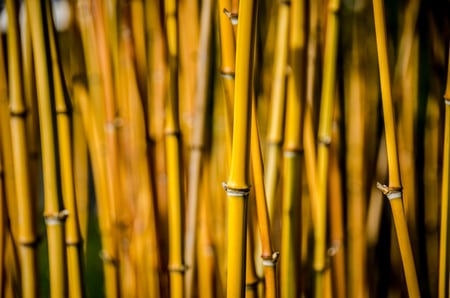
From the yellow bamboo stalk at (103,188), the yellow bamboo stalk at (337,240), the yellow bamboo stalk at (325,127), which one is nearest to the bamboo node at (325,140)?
the yellow bamboo stalk at (325,127)

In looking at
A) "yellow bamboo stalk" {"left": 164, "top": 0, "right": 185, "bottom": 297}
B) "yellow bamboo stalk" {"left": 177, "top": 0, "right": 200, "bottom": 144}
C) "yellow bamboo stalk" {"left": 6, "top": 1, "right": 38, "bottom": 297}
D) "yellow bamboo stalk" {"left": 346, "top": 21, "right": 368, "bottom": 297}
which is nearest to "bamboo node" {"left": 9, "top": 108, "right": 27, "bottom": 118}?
"yellow bamboo stalk" {"left": 6, "top": 1, "right": 38, "bottom": 297}

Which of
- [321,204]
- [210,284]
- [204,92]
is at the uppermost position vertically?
[204,92]

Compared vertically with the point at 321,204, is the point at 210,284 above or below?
below

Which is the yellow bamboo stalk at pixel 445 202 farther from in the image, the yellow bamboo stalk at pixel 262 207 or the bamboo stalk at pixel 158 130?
the bamboo stalk at pixel 158 130

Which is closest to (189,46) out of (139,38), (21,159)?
(139,38)

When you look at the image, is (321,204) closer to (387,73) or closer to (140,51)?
(387,73)

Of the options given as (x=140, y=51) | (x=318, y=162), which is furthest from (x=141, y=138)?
(x=318, y=162)

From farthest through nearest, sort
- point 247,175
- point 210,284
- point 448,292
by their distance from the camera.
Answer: point 210,284, point 448,292, point 247,175

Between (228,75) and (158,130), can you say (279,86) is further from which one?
(158,130)
